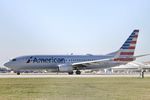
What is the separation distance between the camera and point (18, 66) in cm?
8238

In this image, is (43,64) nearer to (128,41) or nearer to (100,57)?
(100,57)

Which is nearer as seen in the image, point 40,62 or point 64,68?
point 64,68

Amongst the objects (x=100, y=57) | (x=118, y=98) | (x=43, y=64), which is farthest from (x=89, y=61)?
(x=118, y=98)

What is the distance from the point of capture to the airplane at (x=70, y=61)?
268 ft

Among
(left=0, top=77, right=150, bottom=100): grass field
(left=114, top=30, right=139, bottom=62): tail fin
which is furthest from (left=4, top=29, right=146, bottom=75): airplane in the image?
(left=0, top=77, right=150, bottom=100): grass field

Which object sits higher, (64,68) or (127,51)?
(127,51)

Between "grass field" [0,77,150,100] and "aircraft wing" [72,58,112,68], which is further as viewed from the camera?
"aircraft wing" [72,58,112,68]

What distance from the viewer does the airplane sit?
268ft

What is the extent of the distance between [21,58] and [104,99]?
199 feet

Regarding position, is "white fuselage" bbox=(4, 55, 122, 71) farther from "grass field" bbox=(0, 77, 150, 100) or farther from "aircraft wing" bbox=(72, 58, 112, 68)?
"grass field" bbox=(0, 77, 150, 100)

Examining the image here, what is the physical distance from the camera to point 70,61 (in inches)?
3292

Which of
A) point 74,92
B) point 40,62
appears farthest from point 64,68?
point 74,92

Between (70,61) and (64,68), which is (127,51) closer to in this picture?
(70,61)

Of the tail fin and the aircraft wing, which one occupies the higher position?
the tail fin
